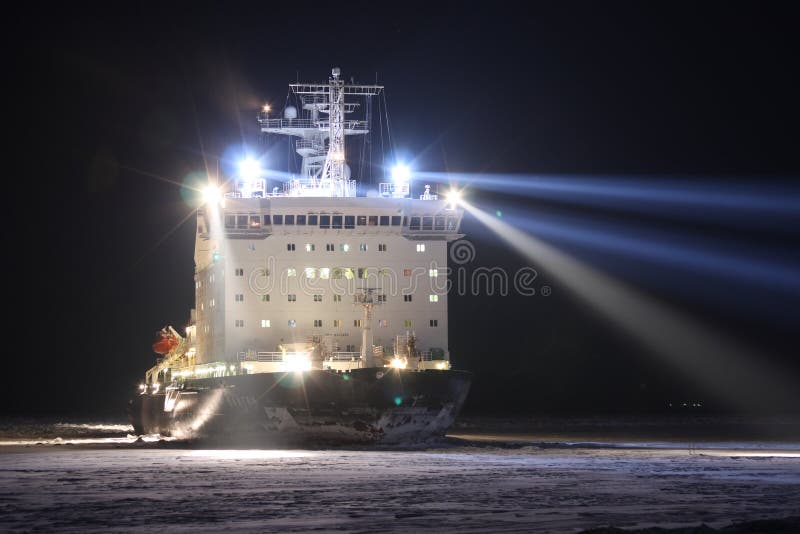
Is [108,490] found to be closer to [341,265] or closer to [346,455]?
[346,455]

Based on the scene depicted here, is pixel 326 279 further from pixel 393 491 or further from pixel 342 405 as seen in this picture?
pixel 393 491

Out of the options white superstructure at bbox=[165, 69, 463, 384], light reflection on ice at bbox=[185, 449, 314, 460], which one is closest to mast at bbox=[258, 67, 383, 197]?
white superstructure at bbox=[165, 69, 463, 384]

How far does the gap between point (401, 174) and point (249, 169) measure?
4.64 metres

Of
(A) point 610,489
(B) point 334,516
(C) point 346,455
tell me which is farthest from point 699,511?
(C) point 346,455

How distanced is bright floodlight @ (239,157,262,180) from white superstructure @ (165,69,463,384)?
0.63 meters

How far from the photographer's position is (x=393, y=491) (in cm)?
1437

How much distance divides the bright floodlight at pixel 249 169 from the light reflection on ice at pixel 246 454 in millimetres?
9123

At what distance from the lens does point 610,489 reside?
14578mm

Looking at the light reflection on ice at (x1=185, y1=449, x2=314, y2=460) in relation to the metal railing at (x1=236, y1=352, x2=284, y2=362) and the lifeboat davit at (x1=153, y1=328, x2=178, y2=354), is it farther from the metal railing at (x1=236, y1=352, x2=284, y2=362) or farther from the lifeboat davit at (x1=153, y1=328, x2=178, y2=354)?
the lifeboat davit at (x1=153, y1=328, x2=178, y2=354)

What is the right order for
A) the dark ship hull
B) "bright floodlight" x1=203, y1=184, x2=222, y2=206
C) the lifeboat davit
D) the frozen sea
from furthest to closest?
the lifeboat davit → "bright floodlight" x1=203, y1=184, x2=222, y2=206 → the dark ship hull → the frozen sea

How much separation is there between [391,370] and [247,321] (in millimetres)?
5369

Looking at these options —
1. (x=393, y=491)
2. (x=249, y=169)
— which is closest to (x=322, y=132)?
(x=249, y=169)

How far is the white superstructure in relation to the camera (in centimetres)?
2762

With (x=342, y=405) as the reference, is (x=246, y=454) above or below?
below
